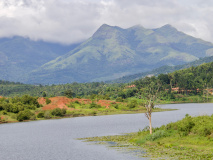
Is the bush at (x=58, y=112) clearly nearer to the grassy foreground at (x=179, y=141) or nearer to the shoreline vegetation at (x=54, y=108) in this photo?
the shoreline vegetation at (x=54, y=108)

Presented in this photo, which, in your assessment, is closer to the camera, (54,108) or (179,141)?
(179,141)

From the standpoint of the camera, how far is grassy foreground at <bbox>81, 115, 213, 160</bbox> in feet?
164

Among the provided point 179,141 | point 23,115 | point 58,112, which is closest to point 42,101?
point 58,112

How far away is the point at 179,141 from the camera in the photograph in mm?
57375

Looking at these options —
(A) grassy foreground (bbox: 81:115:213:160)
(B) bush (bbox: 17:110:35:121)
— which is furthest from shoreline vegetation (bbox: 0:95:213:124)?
(A) grassy foreground (bbox: 81:115:213:160)

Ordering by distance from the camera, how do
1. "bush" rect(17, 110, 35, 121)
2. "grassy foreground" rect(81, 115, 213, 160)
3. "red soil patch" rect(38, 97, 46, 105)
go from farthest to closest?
1. "red soil patch" rect(38, 97, 46, 105)
2. "bush" rect(17, 110, 35, 121)
3. "grassy foreground" rect(81, 115, 213, 160)

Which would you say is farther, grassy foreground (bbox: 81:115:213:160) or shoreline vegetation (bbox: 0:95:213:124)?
shoreline vegetation (bbox: 0:95:213:124)

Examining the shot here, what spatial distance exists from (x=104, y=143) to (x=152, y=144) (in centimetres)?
1122

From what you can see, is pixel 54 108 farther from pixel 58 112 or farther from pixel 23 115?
pixel 23 115

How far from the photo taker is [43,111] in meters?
147

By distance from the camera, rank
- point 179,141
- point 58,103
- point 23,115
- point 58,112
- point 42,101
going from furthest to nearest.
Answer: point 42,101
point 58,103
point 58,112
point 23,115
point 179,141

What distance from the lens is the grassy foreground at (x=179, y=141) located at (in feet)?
164

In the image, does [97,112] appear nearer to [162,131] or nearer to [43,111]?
[43,111]

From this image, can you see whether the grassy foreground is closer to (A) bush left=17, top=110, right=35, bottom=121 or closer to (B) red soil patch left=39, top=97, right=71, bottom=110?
(A) bush left=17, top=110, right=35, bottom=121
